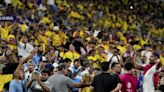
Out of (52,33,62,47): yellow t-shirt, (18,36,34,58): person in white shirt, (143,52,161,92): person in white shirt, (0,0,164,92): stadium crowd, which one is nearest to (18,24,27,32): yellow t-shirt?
(0,0,164,92): stadium crowd

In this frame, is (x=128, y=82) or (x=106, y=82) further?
(x=128, y=82)

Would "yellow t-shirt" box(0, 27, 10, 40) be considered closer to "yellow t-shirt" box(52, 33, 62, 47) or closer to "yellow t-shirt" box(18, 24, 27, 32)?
"yellow t-shirt" box(18, 24, 27, 32)

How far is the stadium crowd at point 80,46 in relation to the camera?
10.0 m

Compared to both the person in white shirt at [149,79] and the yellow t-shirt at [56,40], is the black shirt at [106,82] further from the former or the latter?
the yellow t-shirt at [56,40]

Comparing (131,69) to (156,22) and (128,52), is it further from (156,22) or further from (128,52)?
(156,22)

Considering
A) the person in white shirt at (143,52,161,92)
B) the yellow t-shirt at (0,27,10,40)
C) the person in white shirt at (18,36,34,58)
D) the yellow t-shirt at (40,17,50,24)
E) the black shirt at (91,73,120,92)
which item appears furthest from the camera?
the yellow t-shirt at (40,17,50,24)

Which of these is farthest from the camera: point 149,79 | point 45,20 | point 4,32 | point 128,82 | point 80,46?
point 45,20

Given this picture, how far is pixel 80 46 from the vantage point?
16.4 m

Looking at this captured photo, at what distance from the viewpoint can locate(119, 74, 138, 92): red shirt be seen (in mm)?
10594

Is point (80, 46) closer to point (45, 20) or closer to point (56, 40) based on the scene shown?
point (56, 40)

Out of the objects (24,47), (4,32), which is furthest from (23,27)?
(24,47)

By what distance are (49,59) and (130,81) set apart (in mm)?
3209

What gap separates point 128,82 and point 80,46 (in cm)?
586

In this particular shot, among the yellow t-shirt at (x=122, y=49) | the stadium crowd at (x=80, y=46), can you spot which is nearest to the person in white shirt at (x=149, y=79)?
the stadium crowd at (x=80, y=46)
